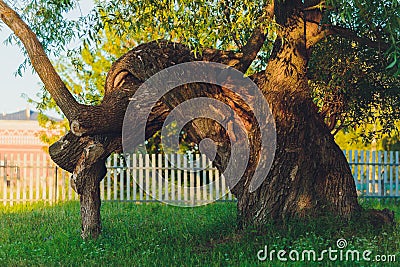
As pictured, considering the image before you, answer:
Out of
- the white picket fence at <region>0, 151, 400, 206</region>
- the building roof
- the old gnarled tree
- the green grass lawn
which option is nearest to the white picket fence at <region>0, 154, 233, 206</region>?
the white picket fence at <region>0, 151, 400, 206</region>

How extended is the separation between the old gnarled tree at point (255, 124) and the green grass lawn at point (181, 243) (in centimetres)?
35

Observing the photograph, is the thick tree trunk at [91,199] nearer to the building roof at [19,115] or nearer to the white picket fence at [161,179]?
the white picket fence at [161,179]

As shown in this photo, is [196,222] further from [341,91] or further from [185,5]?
[185,5]

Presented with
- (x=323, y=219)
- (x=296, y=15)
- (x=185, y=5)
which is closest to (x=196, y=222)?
(x=323, y=219)

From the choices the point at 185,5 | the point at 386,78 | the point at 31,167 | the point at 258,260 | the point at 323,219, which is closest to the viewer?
the point at 185,5

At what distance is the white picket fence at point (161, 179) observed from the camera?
52.6 feet

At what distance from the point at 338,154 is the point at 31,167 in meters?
9.95

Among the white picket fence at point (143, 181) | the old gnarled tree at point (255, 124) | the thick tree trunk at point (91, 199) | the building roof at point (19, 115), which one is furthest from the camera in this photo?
the building roof at point (19, 115)

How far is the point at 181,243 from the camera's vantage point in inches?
343

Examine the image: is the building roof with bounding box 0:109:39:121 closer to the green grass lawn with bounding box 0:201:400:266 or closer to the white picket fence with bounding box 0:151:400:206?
the white picket fence with bounding box 0:151:400:206

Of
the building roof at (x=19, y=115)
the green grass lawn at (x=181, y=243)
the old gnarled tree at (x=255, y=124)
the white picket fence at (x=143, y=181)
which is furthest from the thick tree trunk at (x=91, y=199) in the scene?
the building roof at (x=19, y=115)

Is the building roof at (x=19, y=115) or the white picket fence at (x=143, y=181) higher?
the building roof at (x=19, y=115)

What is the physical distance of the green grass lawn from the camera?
781cm

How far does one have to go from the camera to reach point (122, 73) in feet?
30.7
